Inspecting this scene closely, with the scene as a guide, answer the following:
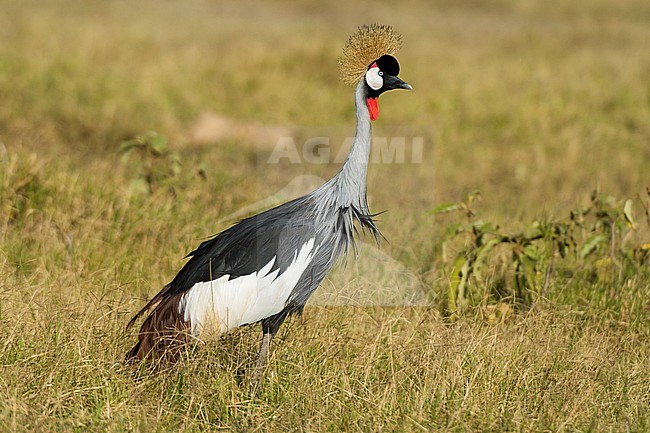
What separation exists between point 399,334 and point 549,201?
3.19 meters

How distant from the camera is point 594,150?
7410 millimetres

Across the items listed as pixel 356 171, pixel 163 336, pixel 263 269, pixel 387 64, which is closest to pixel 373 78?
pixel 387 64

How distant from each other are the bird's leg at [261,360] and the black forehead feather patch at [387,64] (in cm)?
110

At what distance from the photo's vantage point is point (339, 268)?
4.16 metres

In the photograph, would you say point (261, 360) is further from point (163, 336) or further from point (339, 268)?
point (339, 268)

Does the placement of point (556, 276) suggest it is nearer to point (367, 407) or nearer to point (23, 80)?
point (367, 407)

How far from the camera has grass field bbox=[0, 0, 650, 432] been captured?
280 centimetres

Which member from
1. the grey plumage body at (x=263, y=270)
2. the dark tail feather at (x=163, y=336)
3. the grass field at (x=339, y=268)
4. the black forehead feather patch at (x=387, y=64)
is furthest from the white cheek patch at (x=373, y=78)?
the dark tail feather at (x=163, y=336)

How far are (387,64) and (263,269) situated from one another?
0.92 m

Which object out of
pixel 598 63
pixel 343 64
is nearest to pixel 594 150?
pixel 598 63

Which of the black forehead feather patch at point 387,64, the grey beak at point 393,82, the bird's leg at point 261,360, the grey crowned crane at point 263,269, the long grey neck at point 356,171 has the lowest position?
the bird's leg at point 261,360

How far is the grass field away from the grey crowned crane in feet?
0.44

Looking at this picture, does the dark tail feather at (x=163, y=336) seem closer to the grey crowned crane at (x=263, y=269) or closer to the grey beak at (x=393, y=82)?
the grey crowned crane at (x=263, y=269)

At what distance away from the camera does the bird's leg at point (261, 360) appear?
294cm
